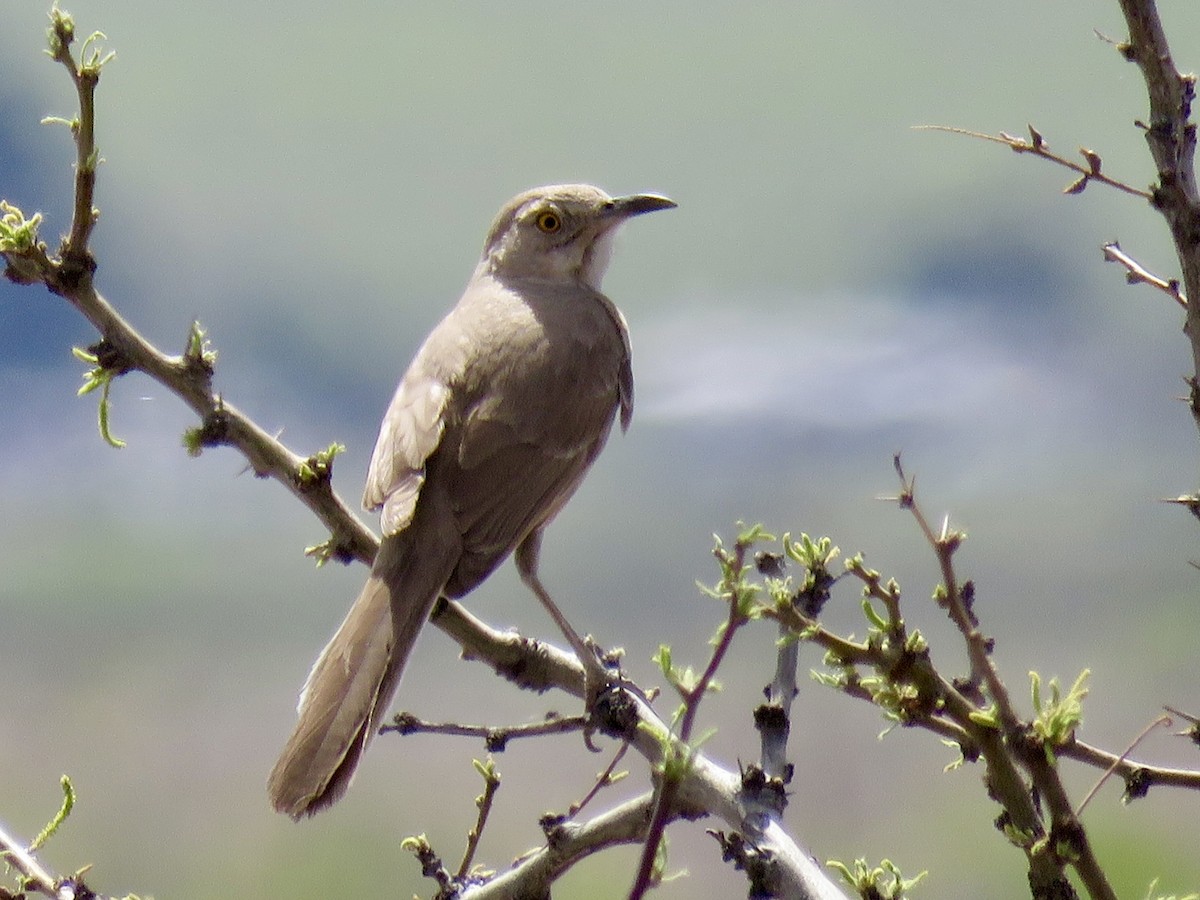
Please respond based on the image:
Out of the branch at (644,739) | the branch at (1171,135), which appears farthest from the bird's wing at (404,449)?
the branch at (1171,135)

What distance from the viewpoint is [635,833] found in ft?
10.2

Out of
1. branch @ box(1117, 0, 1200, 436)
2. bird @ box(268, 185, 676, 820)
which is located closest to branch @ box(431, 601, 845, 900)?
bird @ box(268, 185, 676, 820)

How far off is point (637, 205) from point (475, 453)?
2013mm

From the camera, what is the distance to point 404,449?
492 cm

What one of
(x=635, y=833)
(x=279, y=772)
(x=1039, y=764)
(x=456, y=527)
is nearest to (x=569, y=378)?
(x=456, y=527)

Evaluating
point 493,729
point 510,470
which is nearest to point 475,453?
point 510,470

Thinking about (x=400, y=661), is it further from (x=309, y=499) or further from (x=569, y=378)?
(x=569, y=378)

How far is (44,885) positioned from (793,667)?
5.31 feet

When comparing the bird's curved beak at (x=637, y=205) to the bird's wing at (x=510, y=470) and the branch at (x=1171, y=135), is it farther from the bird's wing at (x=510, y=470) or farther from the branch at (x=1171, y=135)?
the branch at (x=1171, y=135)

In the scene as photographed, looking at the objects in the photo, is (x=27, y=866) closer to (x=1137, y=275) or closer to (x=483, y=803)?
(x=483, y=803)

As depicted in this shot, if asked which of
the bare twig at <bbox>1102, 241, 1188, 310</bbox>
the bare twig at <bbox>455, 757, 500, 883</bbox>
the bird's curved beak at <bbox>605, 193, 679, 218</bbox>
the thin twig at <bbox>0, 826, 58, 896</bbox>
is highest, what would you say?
the bird's curved beak at <bbox>605, 193, 679, 218</bbox>

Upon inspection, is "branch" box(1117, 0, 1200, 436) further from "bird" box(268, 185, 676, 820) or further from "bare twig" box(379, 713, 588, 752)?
"bird" box(268, 185, 676, 820)

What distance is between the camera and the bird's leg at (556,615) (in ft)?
14.3

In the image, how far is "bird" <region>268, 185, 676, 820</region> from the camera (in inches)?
160
